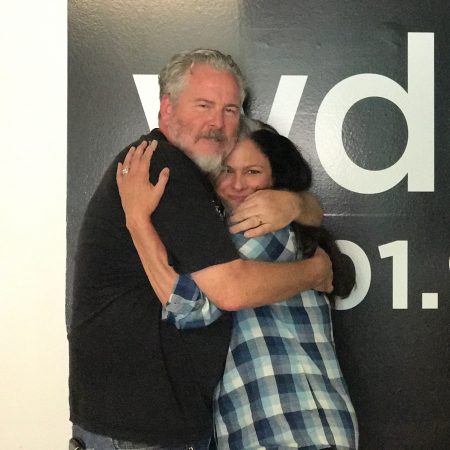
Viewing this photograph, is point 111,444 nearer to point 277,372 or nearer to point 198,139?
point 277,372

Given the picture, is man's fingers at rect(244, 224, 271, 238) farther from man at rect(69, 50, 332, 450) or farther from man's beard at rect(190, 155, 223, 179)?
man's beard at rect(190, 155, 223, 179)

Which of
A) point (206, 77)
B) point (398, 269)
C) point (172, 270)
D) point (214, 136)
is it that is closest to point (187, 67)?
point (206, 77)

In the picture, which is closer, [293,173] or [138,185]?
[138,185]

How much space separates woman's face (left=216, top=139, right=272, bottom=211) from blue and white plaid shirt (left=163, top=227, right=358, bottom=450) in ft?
0.57

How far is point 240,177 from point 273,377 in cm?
51

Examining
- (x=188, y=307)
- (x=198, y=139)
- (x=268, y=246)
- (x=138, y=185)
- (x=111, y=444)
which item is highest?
(x=198, y=139)

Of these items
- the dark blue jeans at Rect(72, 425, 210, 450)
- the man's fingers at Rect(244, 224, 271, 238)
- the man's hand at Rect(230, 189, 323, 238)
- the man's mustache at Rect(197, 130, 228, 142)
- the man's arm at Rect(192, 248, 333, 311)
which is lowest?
the dark blue jeans at Rect(72, 425, 210, 450)

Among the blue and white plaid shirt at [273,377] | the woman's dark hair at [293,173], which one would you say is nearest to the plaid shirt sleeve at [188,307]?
the blue and white plaid shirt at [273,377]

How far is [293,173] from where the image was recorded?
1.75m

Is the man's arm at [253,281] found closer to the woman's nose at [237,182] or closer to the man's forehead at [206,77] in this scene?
the woman's nose at [237,182]

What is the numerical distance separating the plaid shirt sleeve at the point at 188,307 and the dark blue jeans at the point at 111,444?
0.23 metres

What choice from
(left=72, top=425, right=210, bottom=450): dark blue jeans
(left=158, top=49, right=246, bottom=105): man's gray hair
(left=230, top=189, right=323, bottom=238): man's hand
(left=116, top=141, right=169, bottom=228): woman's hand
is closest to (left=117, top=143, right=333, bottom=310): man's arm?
(left=116, top=141, right=169, bottom=228): woman's hand

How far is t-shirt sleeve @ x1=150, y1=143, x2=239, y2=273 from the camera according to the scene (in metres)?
1.32

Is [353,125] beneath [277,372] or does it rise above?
above
